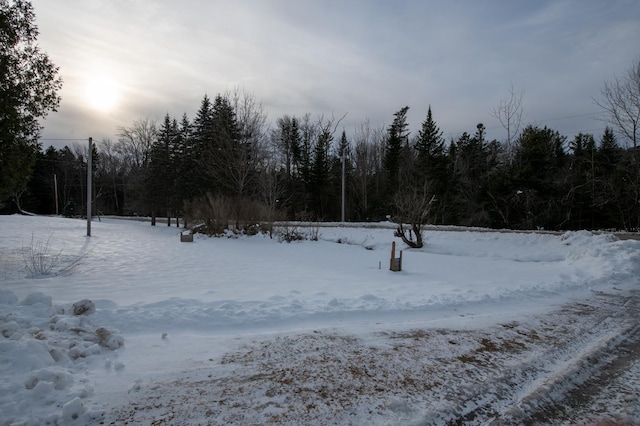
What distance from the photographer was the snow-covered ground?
305 cm

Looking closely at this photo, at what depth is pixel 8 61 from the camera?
8.88m

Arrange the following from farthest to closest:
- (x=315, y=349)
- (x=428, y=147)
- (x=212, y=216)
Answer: (x=428, y=147), (x=212, y=216), (x=315, y=349)

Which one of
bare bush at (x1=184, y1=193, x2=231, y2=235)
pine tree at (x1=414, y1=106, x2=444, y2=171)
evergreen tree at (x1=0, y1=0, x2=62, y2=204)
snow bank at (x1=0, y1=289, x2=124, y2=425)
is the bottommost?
snow bank at (x1=0, y1=289, x2=124, y2=425)

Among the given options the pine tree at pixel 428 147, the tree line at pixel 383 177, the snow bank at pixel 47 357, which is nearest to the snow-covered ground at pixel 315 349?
the snow bank at pixel 47 357

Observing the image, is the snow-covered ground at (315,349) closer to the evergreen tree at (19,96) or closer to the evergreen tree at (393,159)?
the evergreen tree at (19,96)

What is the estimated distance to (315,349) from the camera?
4.45m

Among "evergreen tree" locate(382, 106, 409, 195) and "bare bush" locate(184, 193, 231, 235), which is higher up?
"evergreen tree" locate(382, 106, 409, 195)

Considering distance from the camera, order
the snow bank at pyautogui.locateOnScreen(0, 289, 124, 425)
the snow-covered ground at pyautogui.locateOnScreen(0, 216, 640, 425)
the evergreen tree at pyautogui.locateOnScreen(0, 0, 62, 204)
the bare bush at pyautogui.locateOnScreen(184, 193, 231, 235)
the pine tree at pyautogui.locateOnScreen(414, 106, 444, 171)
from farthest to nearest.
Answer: the pine tree at pyautogui.locateOnScreen(414, 106, 444, 171)
the bare bush at pyautogui.locateOnScreen(184, 193, 231, 235)
the evergreen tree at pyautogui.locateOnScreen(0, 0, 62, 204)
the snow-covered ground at pyautogui.locateOnScreen(0, 216, 640, 425)
the snow bank at pyautogui.locateOnScreen(0, 289, 124, 425)

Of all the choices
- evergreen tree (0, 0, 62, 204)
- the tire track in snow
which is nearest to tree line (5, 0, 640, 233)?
evergreen tree (0, 0, 62, 204)

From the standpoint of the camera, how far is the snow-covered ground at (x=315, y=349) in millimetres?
3053

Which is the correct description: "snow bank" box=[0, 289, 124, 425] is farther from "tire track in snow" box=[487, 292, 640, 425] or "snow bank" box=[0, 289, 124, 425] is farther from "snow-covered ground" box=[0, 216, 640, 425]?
"tire track in snow" box=[487, 292, 640, 425]

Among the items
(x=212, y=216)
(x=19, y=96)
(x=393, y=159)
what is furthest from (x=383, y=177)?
(x=19, y=96)

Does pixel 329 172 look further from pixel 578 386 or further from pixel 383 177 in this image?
pixel 578 386

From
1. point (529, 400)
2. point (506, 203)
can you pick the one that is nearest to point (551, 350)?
point (529, 400)
